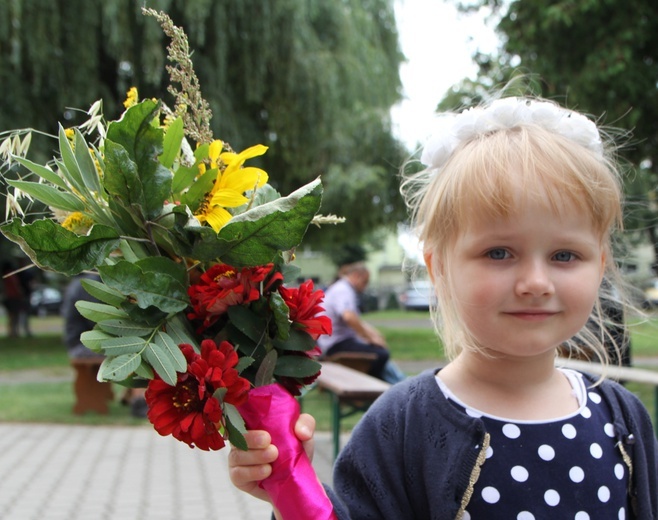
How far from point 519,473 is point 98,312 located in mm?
828

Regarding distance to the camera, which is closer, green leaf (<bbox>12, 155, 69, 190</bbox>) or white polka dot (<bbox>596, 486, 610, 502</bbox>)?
green leaf (<bbox>12, 155, 69, 190</bbox>)

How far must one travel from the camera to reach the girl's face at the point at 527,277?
1.40m

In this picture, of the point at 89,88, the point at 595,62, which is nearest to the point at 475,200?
the point at 595,62

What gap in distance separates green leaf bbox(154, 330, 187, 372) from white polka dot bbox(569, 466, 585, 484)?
77cm

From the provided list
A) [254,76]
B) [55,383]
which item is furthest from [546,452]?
[254,76]

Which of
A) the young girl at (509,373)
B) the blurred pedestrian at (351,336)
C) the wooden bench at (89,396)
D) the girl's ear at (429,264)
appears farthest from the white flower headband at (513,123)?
the wooden bench at (89,396)

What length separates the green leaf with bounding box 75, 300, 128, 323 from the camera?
125cm

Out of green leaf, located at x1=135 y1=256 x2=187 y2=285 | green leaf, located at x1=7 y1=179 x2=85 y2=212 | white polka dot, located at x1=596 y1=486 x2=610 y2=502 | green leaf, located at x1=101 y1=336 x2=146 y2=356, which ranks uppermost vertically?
green leaf, located at x1=7 y1=179 x2=85 y2=212

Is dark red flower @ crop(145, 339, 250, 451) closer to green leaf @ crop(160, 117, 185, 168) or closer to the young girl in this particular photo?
the young girl

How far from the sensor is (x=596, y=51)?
25.2 ft

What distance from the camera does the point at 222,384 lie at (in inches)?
47.4

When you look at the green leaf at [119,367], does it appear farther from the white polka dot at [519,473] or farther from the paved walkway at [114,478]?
the paved walkway at [114,478]

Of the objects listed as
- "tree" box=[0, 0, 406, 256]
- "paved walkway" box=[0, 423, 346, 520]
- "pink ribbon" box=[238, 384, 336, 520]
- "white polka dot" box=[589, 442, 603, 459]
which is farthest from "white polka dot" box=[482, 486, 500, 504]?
"tree" box=[0, 0, 406, 256]

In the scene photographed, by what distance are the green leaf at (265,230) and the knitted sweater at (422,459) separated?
477mm
